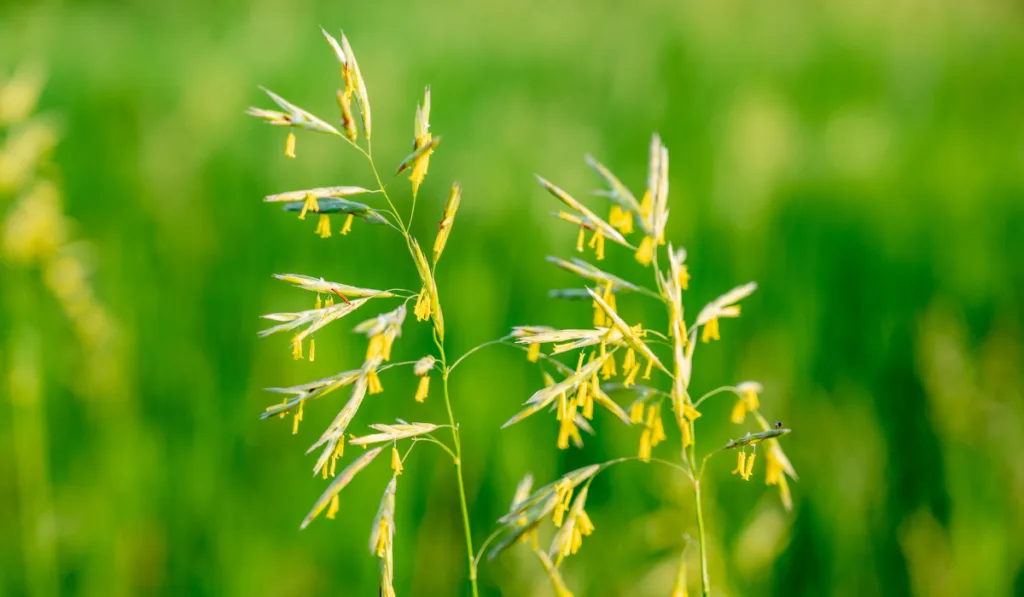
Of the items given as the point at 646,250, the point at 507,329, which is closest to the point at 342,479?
the point at 646,250

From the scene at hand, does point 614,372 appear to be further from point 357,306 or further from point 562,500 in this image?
point 357,306

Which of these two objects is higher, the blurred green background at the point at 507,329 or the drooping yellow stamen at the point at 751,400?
the drooping yellow stamen at the point at 751,400

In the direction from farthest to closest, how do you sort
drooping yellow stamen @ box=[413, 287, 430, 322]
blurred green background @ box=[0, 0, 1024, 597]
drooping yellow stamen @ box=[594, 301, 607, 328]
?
blurred green background @ box=[0, 0, 1024, 597] < drooping yellow stamen @ box=[594, 301, 607, 328] < drooping yellow stamen @ box=[413, 287, 430, 322]

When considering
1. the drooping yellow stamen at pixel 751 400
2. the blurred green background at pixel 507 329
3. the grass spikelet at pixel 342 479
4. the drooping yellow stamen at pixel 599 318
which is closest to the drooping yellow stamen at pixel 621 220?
the drooping yellow stamen at pixel 599 318

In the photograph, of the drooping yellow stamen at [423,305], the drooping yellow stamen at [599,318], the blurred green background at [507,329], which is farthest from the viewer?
the blurred green background at [507,329]

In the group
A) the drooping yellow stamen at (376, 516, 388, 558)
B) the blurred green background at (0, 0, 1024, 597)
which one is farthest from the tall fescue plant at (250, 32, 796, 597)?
the blurred green background at (0, 0, 1024, 597)

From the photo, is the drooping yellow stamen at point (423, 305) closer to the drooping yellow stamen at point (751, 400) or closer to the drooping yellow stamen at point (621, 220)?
the drooping yellow stamen at point (621, 220)

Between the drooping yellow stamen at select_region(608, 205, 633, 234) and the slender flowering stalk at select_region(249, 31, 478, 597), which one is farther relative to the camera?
the drooping yellow stamen at select_region(608, 205, 633, 234)

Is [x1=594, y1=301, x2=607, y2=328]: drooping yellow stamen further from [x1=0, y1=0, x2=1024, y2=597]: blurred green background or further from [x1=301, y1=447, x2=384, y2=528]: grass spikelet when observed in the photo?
[x1=0, y1=0, x2=1024, y2=597]: blurred green background
